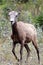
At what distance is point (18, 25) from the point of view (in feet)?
38.6

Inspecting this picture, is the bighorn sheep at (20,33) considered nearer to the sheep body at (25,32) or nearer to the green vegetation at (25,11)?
the sheep body at (25,32)

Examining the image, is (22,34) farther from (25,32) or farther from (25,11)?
(25,11)

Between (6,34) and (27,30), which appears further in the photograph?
(6,34)

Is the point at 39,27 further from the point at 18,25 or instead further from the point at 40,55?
the point at 18,25

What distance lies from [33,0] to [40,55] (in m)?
11.0

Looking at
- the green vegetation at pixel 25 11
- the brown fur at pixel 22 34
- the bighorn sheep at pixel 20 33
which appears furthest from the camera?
the green vegetation at pixel 25 11

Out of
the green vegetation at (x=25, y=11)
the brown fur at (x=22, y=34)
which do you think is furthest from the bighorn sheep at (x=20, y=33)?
the green vegetation at (x=25, y=11)

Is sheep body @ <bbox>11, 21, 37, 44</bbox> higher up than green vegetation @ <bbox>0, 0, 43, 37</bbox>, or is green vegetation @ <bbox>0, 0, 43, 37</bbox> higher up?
sheep body @ <bbox>11, 21, 37, 44</bbox>

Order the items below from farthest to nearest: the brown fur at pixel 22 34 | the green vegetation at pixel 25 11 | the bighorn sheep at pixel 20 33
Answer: the green vegetation at pixel 25 11 < the brown fur at pixel 22 34 < the bighorn sheep at pixel 20 33

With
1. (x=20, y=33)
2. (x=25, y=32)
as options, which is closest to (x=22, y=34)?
(x=20, y=33)

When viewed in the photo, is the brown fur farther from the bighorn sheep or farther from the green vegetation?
the green vegetation

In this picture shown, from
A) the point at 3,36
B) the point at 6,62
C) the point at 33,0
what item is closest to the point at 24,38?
the point at 6,62

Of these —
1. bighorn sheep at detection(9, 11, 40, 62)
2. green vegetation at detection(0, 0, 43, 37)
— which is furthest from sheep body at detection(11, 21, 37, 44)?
green vegetation at detection(0, 0, 43, 37)

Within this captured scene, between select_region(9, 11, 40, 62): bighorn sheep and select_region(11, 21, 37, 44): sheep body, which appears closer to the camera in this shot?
select_region(9, 11, 40, 62): bighorn sheep
